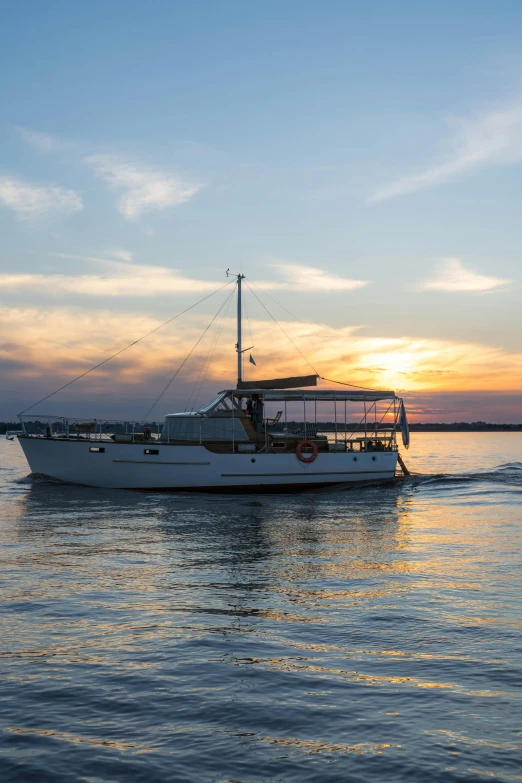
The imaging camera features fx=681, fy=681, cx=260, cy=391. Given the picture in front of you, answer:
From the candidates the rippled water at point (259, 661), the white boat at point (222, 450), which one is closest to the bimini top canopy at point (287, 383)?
the white boat at point (222, 450)

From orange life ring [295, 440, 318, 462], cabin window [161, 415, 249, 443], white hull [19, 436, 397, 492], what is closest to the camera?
white hull [19, 436, 397, 492]

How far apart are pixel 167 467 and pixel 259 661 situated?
23332 mm

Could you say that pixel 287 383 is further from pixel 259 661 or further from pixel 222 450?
pixel 259 661

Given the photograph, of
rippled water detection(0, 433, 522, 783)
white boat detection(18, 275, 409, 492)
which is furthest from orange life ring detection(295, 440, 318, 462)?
rippled water detection(0, 433, 522, 783)

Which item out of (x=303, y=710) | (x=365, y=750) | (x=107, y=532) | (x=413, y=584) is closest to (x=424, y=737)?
(x=365, y=750)

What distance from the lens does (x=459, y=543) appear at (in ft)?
60.8

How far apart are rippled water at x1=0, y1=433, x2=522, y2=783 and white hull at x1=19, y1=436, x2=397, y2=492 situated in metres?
12.8

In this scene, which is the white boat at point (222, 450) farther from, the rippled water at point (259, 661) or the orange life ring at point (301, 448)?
the rippled water at point (259, 661)

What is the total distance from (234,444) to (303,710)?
25.8 meters

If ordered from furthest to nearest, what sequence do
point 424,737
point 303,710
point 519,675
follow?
point 519,675 → point 303,710 → point 424,737

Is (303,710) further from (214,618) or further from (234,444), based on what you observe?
(234,444)

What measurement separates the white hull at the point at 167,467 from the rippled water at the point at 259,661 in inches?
504

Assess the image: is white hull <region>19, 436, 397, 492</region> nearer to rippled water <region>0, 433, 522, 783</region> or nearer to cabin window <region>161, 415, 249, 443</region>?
cabin window <region>161, 415, 249, 443</region>

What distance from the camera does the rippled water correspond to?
586 cm
